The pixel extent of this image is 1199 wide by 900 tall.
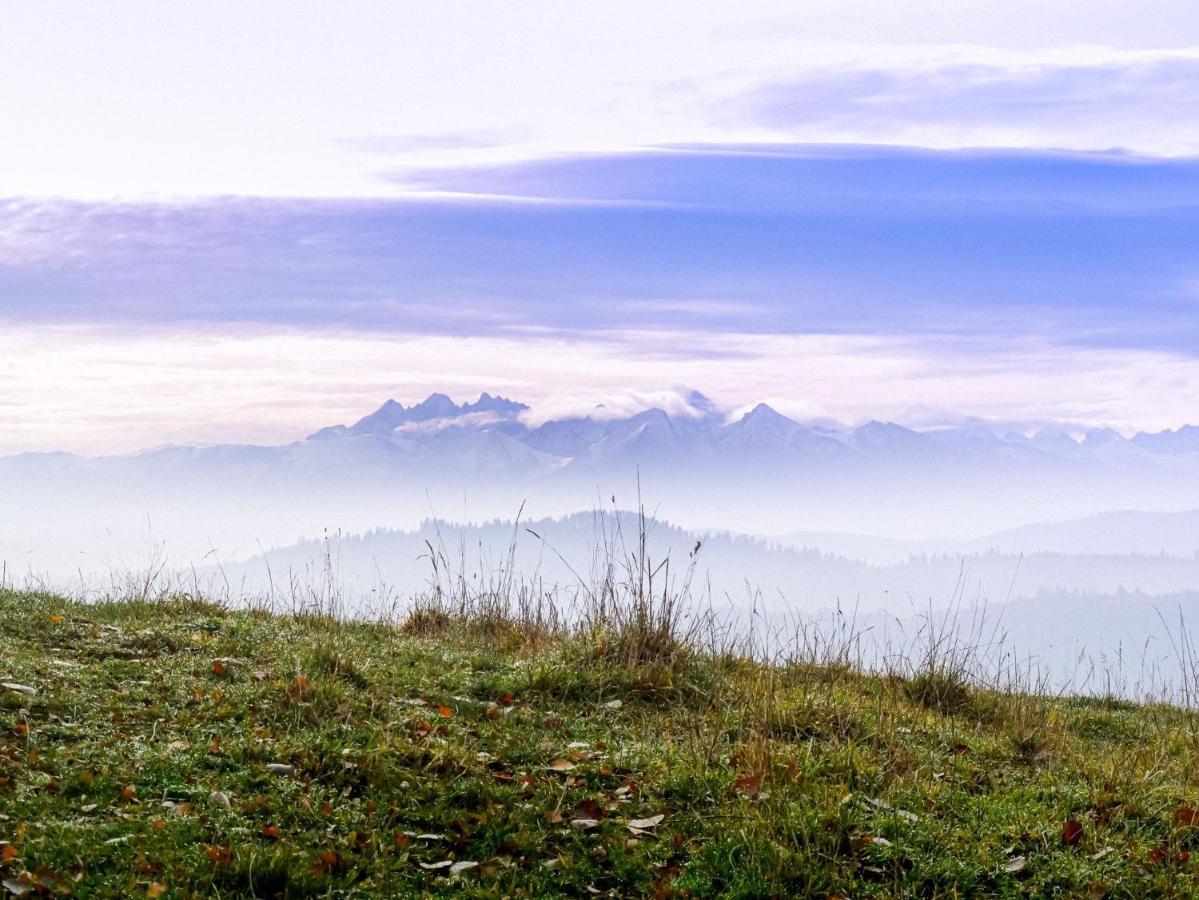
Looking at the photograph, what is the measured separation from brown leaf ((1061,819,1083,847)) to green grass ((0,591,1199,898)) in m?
0.04

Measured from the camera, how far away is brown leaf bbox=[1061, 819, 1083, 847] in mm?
6633

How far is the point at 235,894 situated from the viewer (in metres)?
5.45

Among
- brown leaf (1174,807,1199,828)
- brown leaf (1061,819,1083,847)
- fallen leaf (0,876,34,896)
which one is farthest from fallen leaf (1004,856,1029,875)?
fallen leaf (0,876,34,896)

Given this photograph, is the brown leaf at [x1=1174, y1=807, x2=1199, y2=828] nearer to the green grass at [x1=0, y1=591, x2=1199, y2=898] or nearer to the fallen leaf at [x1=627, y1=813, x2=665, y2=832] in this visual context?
the green grass at [x1=0, y1=591, x2=1199, y2=898]

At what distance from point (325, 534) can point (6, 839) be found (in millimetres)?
7681

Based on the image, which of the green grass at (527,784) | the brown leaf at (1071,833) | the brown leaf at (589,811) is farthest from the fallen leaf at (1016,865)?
the brown leaf at (589,811)

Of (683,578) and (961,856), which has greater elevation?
(683,578)

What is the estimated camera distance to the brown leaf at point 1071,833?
21.8 feet

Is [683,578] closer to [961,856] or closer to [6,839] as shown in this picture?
[961,856]

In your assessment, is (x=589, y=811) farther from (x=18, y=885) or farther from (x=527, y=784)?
(x=18, y=885)

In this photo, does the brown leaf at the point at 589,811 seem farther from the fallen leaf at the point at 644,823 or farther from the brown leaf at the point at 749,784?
the brown leaf at the point at 749,784

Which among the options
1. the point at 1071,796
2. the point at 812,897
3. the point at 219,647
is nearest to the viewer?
the point at 812,897

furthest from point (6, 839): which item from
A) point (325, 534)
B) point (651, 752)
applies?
point (325, 534)

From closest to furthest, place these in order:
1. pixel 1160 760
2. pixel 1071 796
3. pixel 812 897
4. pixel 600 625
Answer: pixel 812 897 < pixel 1071 796 < pixel 1160 760 < pixel 600 625
